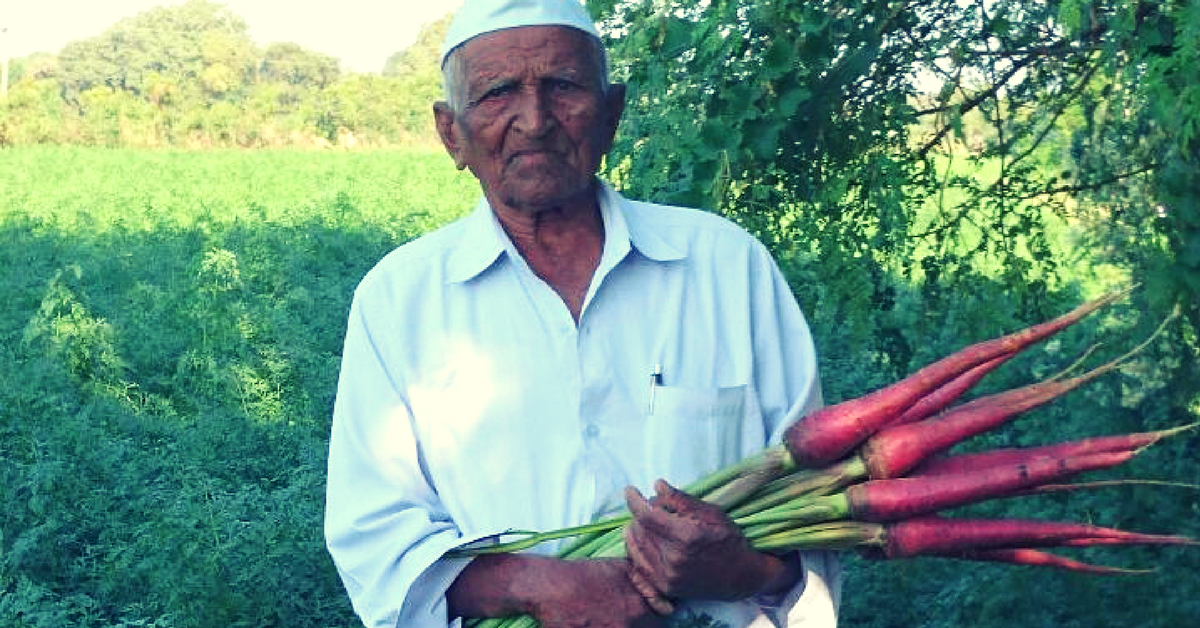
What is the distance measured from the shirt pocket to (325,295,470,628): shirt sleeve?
0.98ft

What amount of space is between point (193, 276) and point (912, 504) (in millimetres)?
10824

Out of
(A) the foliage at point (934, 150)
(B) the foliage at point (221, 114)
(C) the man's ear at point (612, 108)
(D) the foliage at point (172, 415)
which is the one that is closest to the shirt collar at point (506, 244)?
(C) the man's ear at point (612, 108)

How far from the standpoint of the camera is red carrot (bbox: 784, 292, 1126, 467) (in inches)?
88.6

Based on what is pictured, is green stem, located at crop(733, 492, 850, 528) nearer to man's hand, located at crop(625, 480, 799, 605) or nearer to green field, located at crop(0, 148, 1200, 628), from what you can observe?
man's hand, located at crop(625, 480, 799, 605)

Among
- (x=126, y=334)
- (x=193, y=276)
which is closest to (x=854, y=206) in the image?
(x=126, y=334)

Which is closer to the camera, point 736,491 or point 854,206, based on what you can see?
point 736,491

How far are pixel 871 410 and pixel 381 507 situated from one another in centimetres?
66

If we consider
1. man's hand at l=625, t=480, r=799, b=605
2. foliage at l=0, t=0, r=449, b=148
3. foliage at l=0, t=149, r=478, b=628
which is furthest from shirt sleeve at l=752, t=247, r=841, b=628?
foliage at l=0, t=0, r=449, b=148

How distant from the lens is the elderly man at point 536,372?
92.5 inches

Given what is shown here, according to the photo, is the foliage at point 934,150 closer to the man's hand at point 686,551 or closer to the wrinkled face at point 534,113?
the wrinkled face at point 534,113

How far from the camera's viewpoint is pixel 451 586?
2.35m

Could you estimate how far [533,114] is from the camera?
2.39 meters

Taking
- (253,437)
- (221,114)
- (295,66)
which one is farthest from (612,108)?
(295,66)

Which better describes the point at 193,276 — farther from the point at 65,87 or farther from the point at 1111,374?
the point at 65,87
